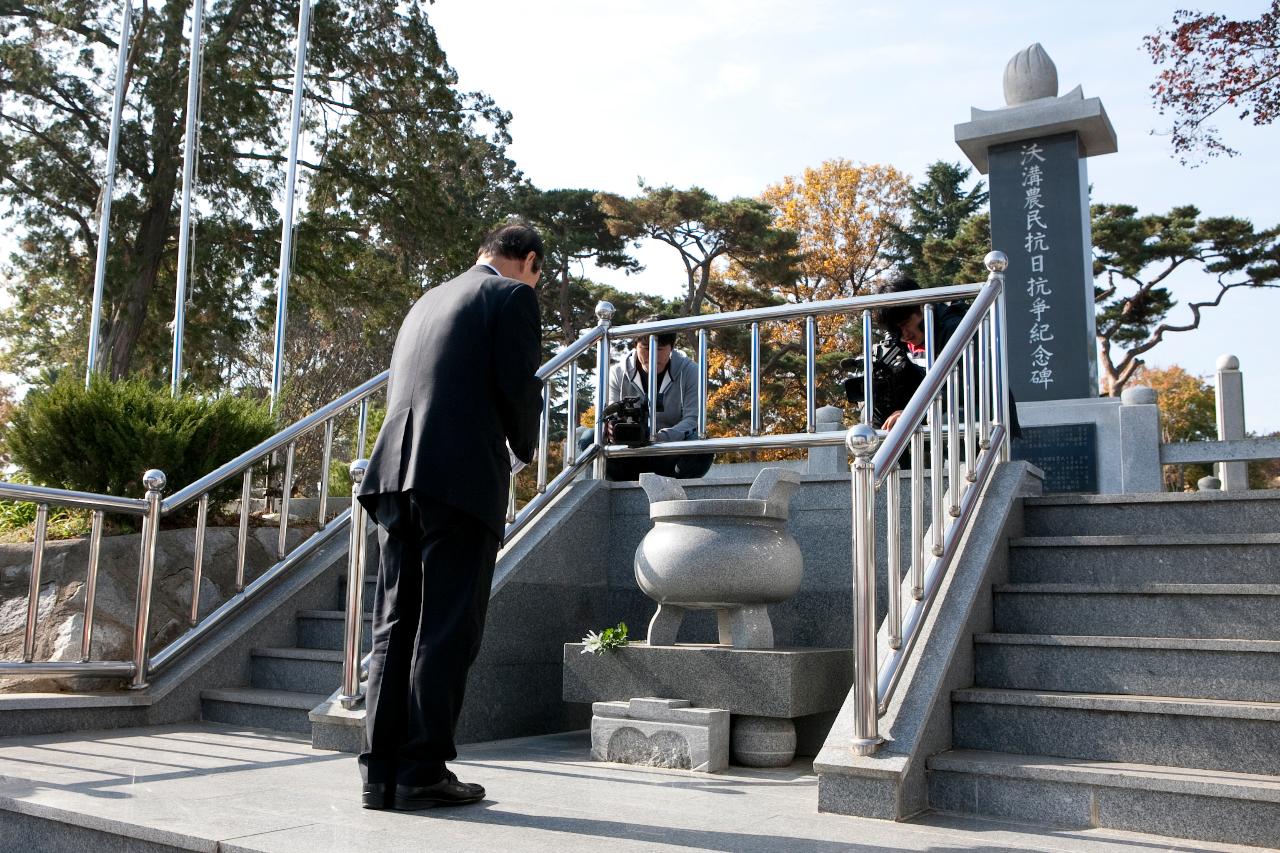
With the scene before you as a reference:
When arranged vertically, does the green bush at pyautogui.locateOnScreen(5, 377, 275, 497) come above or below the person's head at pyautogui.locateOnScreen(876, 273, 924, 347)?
below

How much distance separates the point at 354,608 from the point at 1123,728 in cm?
273

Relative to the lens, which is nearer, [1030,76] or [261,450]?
[261,450]

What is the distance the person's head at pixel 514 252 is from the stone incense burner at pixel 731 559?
1235 mm

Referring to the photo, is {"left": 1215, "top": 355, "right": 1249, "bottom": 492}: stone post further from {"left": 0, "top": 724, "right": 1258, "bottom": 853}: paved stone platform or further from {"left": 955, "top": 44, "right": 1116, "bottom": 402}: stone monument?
{"left": 0, "top": 724, "right": 1258, "bottom": 853}: paved stone platform

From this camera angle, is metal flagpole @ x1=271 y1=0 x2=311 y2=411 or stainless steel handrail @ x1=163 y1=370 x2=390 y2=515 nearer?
stainless steel handrail @ x1=163 y1=370 x2=390 y2=515

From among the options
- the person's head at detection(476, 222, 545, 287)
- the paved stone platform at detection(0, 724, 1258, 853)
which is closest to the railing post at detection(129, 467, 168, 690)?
the paved stone platform at detection(0, 724, 1258, 853)

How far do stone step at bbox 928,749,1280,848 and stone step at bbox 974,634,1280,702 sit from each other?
15.2 inches

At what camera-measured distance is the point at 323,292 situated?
56.9 feet

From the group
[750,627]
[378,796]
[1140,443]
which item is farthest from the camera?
[1140,443]

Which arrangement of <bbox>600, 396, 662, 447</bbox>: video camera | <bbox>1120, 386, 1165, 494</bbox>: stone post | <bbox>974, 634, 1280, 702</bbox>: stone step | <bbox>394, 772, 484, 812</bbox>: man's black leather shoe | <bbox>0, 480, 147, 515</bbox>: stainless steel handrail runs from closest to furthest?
1. <bbox>394, 772, 484, 812</bbox>: man's black leather shoe
2. <bbox>974, 634, 1280, 702</bbox>: stone step
3. <bbox>0, 480, 147, 515</bbox>: stainless steel handrail
4. <bbox>600, 396, 662, 447</bbox>: video camera
5. <bbox>1120, 386, 1165, 494</bbox>: stone post

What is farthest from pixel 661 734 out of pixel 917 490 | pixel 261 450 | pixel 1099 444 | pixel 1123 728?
pixel 1099 444

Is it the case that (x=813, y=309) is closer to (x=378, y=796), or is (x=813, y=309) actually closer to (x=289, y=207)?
(x=378, y=796)

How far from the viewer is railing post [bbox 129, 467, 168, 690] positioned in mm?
4855

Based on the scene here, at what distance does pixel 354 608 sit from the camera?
4.04 meters
